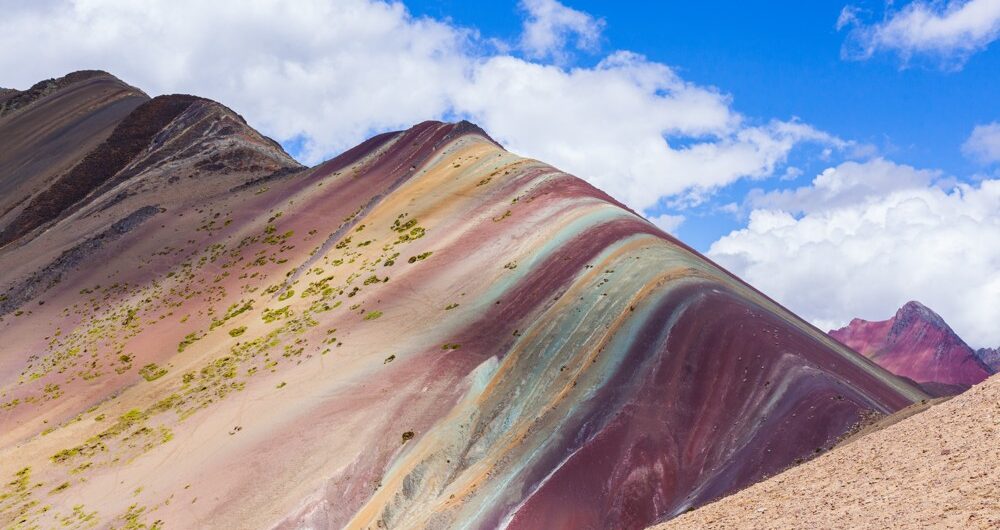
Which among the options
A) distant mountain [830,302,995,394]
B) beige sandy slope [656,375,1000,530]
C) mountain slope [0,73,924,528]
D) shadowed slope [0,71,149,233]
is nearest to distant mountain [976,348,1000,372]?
distant mountain [830,302,995,394]

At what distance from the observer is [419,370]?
35.3m

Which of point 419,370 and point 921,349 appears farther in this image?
point 921,349

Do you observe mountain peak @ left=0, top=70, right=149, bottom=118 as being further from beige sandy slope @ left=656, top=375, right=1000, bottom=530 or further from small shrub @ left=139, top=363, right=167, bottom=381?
beige sandy slope @ left=656, top=375, right=1000, bottom=530

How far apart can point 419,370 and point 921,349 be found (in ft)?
313

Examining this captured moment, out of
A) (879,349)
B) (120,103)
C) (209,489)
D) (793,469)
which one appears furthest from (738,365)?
(879,349)

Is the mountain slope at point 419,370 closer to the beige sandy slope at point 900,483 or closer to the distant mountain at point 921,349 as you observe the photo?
the beige sandy slope at point 900,483

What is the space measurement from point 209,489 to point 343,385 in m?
5.96

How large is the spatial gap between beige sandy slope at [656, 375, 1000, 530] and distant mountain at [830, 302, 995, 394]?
91634mm

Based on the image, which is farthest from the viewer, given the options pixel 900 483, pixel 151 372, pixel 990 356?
pixel 990 356

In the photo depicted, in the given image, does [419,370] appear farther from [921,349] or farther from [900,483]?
[921,349]

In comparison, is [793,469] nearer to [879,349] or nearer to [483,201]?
[483,201]

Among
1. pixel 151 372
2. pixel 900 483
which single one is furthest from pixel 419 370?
pixel 900 483

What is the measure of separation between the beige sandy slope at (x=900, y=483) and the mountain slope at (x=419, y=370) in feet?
13.6

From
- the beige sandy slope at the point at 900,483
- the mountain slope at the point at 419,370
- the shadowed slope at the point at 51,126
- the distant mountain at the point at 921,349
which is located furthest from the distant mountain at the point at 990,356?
the beige sandy slope at the point at 900,483
